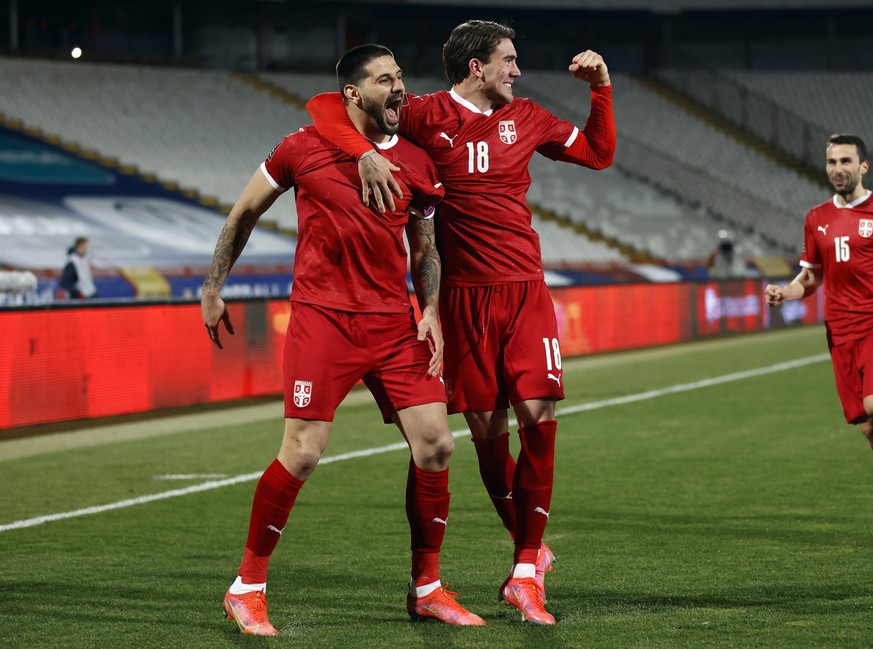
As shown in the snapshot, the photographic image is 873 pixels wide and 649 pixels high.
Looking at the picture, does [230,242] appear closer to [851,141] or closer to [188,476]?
[851,141]

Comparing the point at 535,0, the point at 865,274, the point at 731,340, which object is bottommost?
the point at 731,340

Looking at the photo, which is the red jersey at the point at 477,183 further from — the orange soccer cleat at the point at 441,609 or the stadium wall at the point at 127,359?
the stadium wall at the point at 127,359

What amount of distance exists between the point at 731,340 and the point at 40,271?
11775mm

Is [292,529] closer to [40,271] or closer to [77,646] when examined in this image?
[77,646]

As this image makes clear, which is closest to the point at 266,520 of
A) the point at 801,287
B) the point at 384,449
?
the point at 801,287

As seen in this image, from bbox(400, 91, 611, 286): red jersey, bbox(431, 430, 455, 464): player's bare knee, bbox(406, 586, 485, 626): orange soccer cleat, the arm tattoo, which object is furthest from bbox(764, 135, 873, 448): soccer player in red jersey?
the arm tattoo

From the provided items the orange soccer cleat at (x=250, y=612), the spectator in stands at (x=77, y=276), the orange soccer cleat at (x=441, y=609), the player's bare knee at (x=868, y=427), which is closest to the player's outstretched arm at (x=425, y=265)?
the orange soccer cleat at (x=441, y=609)

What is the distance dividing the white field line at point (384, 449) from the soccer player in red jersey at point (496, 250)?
3.13 metres

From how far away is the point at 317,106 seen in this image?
5215 millimetres

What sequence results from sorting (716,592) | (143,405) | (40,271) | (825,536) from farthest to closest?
(40,271)
(143,405)
(825,536)
(716,592)

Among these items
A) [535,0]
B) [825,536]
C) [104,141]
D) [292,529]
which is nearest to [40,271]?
[104,141]

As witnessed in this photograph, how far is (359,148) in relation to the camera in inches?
197

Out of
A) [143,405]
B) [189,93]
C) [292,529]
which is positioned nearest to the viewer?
[292,529]

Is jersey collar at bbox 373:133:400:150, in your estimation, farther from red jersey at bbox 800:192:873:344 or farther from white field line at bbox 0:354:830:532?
white field line at bbox 0:354:830:532
